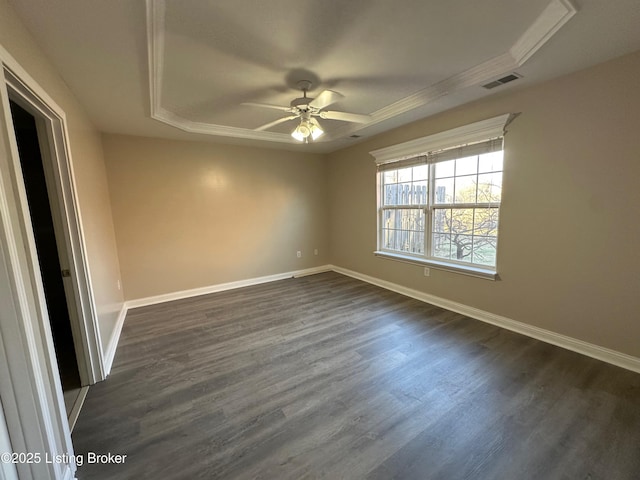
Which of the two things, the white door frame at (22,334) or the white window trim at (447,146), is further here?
the white window trim at (447,146)

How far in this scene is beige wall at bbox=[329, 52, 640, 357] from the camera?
81.1 inches

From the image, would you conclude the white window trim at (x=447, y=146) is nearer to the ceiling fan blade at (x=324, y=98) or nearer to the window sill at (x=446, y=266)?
the window sill at (x=446, y=266)

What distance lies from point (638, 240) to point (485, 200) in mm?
1200

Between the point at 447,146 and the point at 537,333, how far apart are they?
7.37ft

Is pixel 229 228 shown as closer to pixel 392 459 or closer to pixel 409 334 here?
pixel 409 334

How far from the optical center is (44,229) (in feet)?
9.33

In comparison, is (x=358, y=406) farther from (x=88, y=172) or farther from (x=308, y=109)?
(x=88, y=172)

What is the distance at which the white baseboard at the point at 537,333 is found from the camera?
7.07 ft

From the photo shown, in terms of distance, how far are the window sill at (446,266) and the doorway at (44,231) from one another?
3.82m

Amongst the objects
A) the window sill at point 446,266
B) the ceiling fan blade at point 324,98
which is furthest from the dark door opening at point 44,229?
the window sill at point 446,266

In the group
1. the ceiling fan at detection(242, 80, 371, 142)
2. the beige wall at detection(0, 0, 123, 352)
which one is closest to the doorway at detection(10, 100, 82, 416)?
the beige wall at detection(0, 0, 123, 352)

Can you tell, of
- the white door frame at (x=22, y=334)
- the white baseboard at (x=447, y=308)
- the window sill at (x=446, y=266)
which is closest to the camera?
the white door frame at (x=22, y=334)

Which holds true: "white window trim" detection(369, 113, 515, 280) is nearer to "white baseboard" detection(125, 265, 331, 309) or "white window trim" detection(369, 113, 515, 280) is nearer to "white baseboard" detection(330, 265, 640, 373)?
"white baseboard" detection(330, 265, 640, 373)

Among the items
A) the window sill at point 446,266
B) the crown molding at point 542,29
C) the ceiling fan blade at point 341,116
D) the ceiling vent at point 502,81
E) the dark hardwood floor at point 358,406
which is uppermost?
the crown molding at point 542,29
